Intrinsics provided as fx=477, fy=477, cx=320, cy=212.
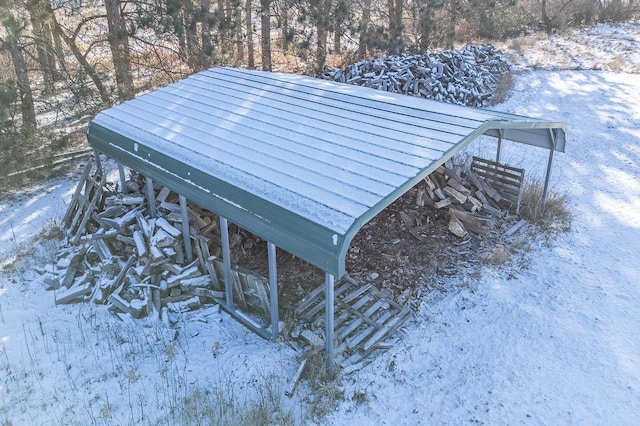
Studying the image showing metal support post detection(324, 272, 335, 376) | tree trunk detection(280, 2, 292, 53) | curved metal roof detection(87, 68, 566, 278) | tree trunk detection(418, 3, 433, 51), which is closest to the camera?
curved metal roof detection(87, 68, 566, 278)

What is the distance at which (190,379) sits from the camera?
6113 millimetres

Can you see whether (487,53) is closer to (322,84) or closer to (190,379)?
(322,84)

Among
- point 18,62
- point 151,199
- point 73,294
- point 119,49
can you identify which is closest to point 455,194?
point 151,199

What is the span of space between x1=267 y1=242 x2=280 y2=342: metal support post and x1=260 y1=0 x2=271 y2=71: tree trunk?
42.7 ft

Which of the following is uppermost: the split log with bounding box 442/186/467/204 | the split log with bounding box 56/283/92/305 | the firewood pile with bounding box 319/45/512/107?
the firewood pile with bounding box 319/45/512/107

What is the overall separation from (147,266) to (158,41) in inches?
496

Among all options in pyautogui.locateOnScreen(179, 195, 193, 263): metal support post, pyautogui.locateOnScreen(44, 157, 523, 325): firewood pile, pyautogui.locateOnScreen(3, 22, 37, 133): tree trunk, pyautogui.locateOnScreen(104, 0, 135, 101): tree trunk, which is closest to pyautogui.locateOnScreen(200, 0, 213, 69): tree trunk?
pyautogui.locateOnScreen(104, 0, 135, 101): tree trunk

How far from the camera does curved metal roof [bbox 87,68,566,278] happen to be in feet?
18.3

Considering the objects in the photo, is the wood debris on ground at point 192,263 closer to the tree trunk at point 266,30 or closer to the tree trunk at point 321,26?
the tree trunk at point 321,26

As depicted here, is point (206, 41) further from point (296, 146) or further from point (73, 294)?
point (73, 294)

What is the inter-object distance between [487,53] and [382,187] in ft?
54.7

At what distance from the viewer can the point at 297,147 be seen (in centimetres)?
697

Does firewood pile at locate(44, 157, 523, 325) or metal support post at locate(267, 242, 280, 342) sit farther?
firewood pile at locate(44, 157, 523, 325)

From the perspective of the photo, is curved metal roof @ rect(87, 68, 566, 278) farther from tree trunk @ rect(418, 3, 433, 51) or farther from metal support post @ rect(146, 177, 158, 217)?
tree trunk @ rect(418, 3, 433, 51)
